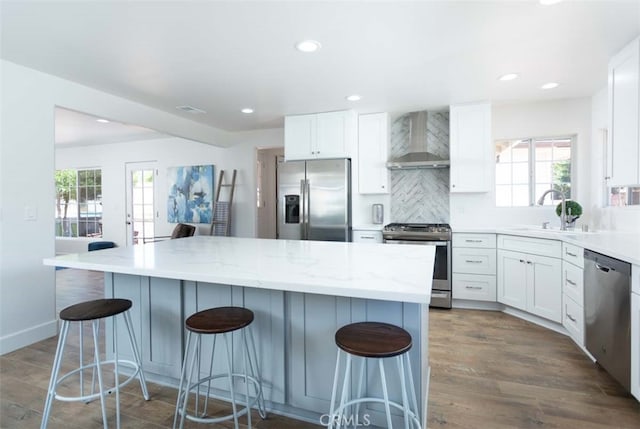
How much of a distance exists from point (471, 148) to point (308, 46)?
2.42 meters

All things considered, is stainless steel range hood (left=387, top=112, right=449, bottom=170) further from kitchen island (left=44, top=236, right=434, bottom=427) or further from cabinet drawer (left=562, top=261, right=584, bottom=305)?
kitchen island (left=44, top=236, right=434, bottom=427)

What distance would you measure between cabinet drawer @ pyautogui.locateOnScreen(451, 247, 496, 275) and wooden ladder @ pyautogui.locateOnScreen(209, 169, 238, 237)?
138 inches

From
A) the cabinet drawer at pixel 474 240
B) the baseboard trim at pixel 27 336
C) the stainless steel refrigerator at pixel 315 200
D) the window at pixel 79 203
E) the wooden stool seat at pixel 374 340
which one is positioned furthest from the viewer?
the window at pixel 79 203

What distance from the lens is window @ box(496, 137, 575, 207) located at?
12.9 ft

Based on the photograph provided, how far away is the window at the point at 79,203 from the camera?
6941mm

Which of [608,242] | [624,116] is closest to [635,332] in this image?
[608,242]

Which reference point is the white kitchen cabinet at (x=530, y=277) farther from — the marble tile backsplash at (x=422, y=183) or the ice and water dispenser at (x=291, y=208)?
the ice and water dispenser at (x=291, y=208)

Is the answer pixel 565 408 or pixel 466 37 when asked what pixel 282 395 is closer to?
pixel 565 408

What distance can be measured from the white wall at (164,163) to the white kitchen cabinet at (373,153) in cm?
152

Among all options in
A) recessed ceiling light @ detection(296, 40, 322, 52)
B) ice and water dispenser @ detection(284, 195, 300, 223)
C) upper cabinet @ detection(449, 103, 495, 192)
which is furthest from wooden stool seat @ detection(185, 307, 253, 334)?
upper cabinet @ detection(449, 103, 495, 192)

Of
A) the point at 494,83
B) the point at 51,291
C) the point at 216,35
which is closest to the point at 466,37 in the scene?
the point at 494,83

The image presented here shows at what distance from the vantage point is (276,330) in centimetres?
186

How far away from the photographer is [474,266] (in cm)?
373

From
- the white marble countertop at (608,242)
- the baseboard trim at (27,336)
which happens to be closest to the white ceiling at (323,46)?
the white marble countertop at (608,242)
